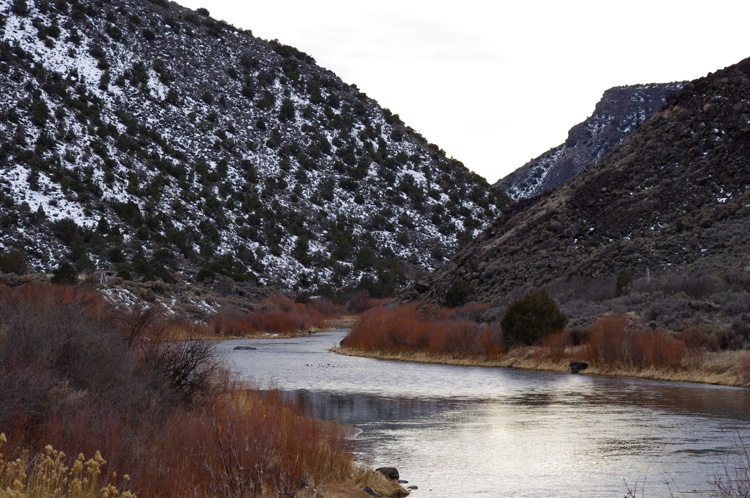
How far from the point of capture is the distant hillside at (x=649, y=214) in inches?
2132

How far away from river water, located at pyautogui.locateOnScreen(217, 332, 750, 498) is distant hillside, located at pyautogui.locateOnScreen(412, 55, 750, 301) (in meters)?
19.2

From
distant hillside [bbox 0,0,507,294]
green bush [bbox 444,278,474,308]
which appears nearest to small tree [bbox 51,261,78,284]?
distant hillside [bbox 0,0,507,294]

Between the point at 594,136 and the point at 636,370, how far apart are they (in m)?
126

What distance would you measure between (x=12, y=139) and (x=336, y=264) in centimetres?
3689

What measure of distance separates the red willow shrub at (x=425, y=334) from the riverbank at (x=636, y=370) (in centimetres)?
53

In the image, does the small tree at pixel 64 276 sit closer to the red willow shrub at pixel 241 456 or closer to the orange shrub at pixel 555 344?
the orange shrub at pixel 555 344

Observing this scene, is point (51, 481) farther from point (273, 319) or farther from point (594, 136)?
point (594, 136)

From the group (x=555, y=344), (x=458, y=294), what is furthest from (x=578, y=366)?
(x=458, y=294)

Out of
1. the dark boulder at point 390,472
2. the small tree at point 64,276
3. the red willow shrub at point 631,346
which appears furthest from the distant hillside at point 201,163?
the dark boulder at point 390,472

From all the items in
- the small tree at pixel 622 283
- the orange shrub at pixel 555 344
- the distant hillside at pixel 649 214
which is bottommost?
the orange shrub at pixel 555 344

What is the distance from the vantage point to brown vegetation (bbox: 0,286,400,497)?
10.6m

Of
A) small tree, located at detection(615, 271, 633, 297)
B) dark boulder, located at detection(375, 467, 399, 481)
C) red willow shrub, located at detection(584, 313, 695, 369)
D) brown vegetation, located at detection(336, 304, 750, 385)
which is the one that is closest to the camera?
dark boulder, located at detection(375, 467, 399, 481)

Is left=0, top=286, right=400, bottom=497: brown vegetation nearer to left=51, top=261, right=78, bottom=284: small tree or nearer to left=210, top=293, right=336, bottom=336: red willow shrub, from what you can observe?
left=51, top=261, right=78, bottom=284: small tree

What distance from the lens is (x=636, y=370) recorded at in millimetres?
36188
